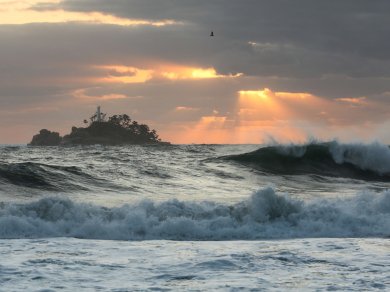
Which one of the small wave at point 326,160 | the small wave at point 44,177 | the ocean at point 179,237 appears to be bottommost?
the ocean at point 179,237

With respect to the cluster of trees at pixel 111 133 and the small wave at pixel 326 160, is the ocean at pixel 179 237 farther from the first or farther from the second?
the cluster of trees at pixel 111 133

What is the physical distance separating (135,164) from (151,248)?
18955 millimetres

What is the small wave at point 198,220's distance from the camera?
1246 cm

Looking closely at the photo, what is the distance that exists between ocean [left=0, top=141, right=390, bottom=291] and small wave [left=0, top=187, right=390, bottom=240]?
0.03m

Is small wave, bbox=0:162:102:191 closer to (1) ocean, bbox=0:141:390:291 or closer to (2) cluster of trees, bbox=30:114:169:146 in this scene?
(1) ocean, bbox=0:141:390:291

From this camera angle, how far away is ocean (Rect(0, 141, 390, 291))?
27.1 ft

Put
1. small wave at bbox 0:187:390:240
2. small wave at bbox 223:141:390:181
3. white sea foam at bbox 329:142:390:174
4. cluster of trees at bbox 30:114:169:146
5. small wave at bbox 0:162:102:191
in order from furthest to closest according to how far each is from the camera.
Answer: cluster of trees at bbox 30:114:169:146 < white sea foam at bbox 329:142:390:174 < small wave at bbox 223:141:390:181 < small wave at bbox 0:162:102:191 < small wave at bbox 0:187:390:240

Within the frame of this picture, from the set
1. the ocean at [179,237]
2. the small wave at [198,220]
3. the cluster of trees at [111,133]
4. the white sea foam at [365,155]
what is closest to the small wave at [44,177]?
the ocean at [179,237]

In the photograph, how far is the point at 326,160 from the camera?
34.7m

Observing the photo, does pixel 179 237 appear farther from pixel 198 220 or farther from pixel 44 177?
pixel 44 177

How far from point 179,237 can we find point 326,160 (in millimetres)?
23852

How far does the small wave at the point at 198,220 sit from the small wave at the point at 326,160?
54.6 ft

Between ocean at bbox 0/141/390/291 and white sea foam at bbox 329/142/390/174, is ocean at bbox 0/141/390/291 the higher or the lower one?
the lower one

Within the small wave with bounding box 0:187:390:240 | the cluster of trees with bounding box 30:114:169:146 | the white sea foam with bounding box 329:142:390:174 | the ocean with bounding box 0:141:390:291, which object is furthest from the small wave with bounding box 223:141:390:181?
the cluster of trees with bounding box 30:114:169:146
